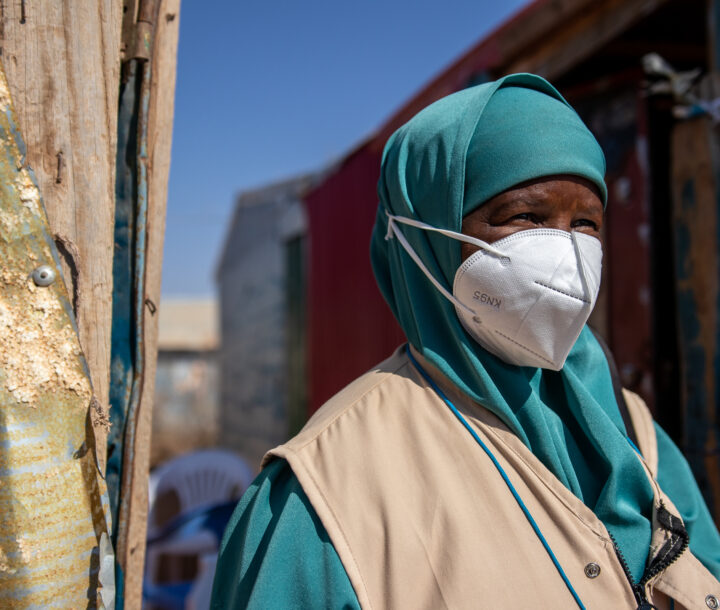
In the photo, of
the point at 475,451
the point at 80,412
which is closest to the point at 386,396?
the point at 475,451

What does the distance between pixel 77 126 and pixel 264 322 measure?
8.81 meters

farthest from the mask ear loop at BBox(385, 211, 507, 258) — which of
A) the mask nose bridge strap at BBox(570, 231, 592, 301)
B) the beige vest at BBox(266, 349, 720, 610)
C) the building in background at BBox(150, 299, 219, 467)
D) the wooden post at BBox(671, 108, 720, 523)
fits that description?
the building in background at BBox(150, 299, 219, 467)

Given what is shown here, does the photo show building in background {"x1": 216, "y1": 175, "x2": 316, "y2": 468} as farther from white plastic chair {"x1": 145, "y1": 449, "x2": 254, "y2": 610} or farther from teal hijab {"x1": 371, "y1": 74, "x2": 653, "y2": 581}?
teal hijab {"x1": 371, "y1": 74, "x2": 653, "y2": 581}

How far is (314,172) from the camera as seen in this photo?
8.31m

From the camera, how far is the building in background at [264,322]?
27.6 ft

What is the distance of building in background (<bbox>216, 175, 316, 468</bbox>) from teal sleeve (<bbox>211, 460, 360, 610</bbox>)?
6.79 m

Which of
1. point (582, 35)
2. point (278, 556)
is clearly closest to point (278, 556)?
point (278, 556)

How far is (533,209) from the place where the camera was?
124 cm

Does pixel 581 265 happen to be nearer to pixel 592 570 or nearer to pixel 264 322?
pixel 592 570

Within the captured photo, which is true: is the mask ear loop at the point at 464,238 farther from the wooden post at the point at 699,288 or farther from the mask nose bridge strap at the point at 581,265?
the wooden post at the point at 699,288

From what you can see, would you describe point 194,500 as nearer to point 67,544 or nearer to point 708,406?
point 708,406

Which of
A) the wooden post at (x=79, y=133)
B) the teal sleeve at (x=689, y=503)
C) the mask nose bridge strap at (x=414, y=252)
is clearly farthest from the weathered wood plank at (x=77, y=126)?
the teal sleeve at (x=689, y=503)

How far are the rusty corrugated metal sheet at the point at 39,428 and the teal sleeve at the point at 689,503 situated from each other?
120cm

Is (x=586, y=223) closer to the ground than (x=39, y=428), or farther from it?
farther from it
